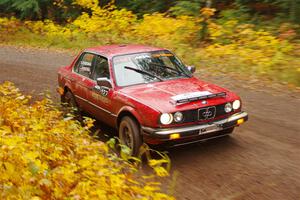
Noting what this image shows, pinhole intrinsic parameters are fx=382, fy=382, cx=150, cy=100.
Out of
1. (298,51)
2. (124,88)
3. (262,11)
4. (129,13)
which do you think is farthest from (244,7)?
(124,88)

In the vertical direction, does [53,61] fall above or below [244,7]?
below

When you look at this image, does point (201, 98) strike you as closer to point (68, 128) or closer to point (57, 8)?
point (68, 128)

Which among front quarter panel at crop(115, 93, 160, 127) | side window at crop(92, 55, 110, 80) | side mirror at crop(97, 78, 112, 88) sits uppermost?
side window at crop(92, 55, 110, 80)

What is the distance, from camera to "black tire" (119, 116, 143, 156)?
5914mm

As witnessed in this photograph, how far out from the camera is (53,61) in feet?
49.6

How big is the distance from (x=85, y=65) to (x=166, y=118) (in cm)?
288

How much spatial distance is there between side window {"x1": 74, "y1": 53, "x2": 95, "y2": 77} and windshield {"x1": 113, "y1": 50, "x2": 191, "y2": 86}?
34.9 inches

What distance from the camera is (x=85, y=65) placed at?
7.81 m

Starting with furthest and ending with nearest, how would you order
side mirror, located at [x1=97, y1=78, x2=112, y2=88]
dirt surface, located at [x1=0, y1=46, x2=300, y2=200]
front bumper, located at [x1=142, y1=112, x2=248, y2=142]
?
1. side mirror, located at [x1=97, y1=78, x2=112, y2=88]
2. front bumper, located at [x1=142, y1=112, x2=248, y2=142]
3. dirt surface, located at [x1=0, y1=46, x2=300, y2=200]

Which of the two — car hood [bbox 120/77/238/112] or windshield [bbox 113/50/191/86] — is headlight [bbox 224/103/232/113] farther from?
windshield [bbox 113/50/191/86]

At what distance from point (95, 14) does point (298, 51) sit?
12.4 meters

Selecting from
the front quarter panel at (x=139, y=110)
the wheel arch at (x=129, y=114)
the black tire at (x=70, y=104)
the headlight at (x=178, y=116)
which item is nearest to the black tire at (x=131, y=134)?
the wheel arch at (x=129, y=114)

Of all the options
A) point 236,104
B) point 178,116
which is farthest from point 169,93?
point 236,104

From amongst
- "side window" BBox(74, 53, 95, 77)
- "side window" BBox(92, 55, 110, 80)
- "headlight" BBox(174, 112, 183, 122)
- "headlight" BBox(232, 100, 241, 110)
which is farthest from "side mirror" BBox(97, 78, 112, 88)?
"headlight" BBox(232, 100, 241, 110)
